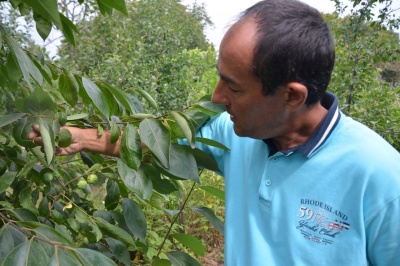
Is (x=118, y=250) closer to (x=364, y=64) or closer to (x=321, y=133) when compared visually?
(x=321, y=133)

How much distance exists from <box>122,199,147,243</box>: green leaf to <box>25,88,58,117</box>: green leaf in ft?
1.15

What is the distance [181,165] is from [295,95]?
12.0 inches

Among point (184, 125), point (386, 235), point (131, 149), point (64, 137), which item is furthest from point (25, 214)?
point (386, 235)

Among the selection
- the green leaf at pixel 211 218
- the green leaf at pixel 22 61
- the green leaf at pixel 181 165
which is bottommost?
the green leaf at pixel 211 218

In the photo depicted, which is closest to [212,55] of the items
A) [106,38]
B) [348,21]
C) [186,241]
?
[106,38]

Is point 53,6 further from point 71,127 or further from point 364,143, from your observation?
point 364,143

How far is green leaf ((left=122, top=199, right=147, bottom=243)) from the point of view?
1.27m

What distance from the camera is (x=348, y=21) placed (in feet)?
13.5

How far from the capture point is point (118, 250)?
1317mm

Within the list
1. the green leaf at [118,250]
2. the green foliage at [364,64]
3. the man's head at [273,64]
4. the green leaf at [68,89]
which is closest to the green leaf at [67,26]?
the green leaf at [68,89]

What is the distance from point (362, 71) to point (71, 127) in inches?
124

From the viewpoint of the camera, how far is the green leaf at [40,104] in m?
1.04

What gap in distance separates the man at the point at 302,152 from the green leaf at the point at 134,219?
0.21 metres

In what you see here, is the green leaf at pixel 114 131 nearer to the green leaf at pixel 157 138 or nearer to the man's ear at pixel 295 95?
the green leaf at pixel 157 138
